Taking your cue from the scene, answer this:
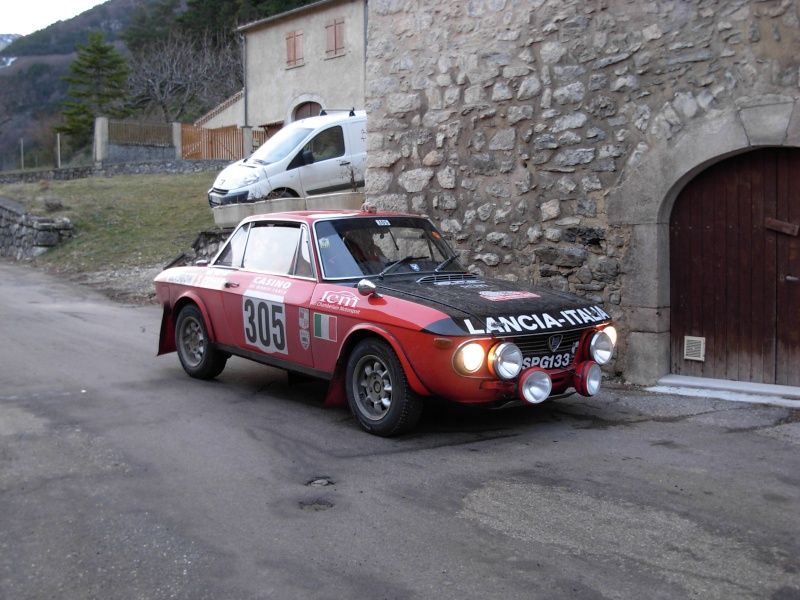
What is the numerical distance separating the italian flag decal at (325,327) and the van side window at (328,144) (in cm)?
923

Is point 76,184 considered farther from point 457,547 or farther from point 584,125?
point 457,547

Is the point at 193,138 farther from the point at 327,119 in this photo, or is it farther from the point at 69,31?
the point at 69,31

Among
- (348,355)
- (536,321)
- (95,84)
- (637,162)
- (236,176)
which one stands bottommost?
(348,355)

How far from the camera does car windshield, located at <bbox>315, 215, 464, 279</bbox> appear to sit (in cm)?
670

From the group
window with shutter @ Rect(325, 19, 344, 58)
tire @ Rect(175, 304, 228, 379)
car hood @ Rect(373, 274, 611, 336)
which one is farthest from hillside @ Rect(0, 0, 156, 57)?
car hood @ Rect(373, 274, 611, 336)

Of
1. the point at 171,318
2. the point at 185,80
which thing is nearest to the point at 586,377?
the point at 171,318

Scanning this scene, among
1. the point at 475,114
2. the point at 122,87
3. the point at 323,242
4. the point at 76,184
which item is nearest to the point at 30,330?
the point at 323,242

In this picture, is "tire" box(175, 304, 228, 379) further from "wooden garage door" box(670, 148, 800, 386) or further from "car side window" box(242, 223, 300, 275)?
"wooden garage door" box(670, 148, 800, 386)

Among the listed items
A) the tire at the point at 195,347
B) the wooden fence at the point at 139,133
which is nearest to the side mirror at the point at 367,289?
the tire at the point at 195,347

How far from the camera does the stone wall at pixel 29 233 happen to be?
18812 mm

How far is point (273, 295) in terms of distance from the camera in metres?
6.89

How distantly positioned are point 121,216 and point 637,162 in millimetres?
14936

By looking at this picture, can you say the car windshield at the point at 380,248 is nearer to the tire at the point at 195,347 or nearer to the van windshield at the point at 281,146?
the tire at the point at 195,347

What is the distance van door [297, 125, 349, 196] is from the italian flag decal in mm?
8875
